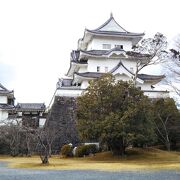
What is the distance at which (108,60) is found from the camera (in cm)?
4553

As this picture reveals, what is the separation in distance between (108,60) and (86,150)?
49.7ft

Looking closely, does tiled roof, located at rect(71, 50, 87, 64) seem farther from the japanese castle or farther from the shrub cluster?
the shrub cluster

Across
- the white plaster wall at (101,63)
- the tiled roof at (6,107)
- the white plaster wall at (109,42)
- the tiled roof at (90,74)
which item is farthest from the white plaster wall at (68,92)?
the tiled roof at (6,107)

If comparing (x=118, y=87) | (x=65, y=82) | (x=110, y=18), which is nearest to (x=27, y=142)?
(x=65, y=82)

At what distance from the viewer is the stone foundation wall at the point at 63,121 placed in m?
38.9

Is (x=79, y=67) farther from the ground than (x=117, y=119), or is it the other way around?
(x=79, y=67)

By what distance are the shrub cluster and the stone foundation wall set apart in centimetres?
534

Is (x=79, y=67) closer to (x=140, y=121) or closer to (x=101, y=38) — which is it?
(x=101, y=38)

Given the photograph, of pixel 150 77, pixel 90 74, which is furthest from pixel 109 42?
pixel 150 77

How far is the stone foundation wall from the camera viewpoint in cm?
3891

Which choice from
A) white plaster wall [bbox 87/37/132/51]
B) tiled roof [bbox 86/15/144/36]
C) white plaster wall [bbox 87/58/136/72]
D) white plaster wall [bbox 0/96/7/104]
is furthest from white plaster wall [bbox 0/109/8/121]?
tiled roof [bbox 86/15/144/36]

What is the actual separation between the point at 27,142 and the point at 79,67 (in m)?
12.0

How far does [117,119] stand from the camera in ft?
93.7

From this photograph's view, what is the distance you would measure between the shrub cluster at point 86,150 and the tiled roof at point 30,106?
810 inches
